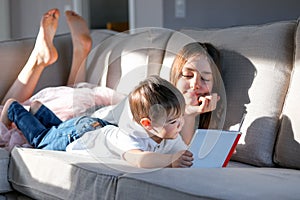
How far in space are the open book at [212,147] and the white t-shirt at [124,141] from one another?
0.05 m

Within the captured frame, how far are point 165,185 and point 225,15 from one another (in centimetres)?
195

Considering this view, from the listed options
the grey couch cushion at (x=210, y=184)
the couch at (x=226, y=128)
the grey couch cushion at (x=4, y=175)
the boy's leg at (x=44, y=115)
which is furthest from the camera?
the boy's leg at (x=44, y=115)

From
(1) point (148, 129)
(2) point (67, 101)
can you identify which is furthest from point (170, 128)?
(2) point (67, 101)

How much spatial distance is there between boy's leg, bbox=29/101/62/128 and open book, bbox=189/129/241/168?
2.70 feet

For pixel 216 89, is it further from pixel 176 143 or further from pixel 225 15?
pixel 225 15

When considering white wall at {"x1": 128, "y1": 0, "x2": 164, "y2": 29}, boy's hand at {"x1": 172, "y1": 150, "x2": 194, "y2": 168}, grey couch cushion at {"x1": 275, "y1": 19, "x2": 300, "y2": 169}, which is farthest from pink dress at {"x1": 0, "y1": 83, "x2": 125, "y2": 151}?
white wall at {"x1": 128, "y1": 0, "x2": 164, "y2": 29}

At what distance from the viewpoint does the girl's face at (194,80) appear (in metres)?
1.86

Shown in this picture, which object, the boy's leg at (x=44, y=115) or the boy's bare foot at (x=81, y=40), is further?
the boy's bare foot at (x=81, y=40)

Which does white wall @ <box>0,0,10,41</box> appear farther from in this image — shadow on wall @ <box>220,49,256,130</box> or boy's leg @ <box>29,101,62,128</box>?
shadow on wall @ <box>220,49,256,130</box>

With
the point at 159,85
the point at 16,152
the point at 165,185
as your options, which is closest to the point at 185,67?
the point at 159,85

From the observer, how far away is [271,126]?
7.16 ft

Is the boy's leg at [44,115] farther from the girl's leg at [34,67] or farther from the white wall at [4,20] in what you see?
the white wall at [4,20]

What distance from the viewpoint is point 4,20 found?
5.22 metres

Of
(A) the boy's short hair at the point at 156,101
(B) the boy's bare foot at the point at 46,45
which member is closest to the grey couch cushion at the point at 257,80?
(A) the boy's short hair at the point at 156,101
